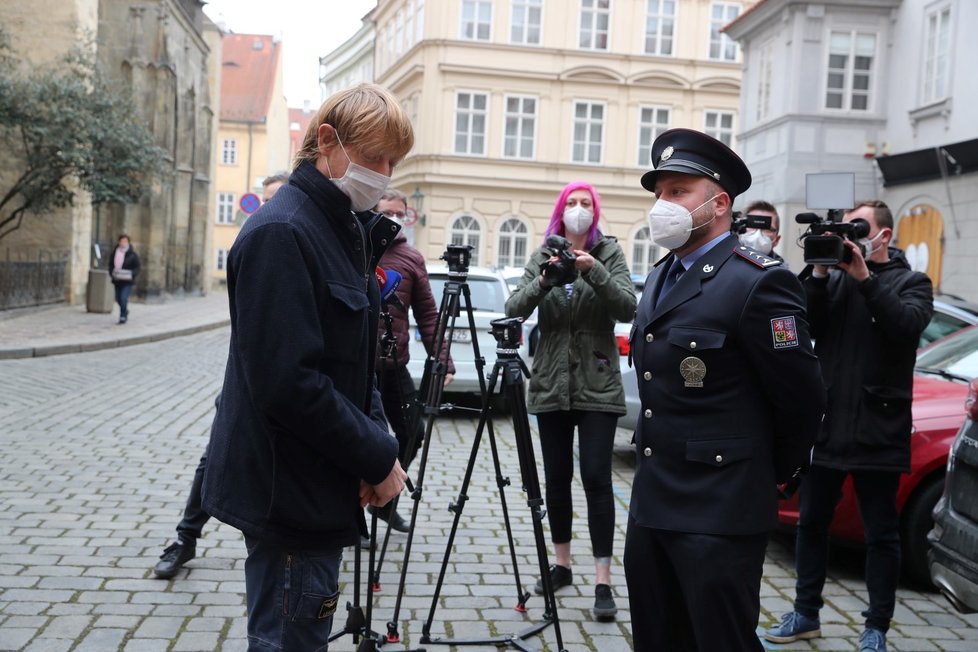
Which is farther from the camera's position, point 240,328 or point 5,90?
point 5,90

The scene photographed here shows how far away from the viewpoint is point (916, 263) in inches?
842

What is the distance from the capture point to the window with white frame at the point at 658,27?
149 feet

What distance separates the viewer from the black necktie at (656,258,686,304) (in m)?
3.48

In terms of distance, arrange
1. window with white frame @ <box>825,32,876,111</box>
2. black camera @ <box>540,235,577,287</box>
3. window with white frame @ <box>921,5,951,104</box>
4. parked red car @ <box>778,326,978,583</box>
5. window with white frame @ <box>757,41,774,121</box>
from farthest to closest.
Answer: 1. window with white frame @ <box>757,41,774,121</box>
2. window with white frame @ <box>825,32,876,111</box>
3. window with white frame @ <box>921,5,951,104</box>
4. parked red car @ <box>778,326,978,583</box>
5. black camera @ <box>540,235,577,287</box>

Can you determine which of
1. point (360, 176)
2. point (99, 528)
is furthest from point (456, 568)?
point (360, 176)

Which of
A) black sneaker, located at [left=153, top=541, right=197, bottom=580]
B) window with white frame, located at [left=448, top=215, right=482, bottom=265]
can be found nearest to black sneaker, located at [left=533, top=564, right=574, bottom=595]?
black sneaker, located at [left=153, top=541, right=197, bottom=580]

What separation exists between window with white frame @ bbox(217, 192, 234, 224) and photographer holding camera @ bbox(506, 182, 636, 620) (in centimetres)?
6990

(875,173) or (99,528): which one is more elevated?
(875,173)

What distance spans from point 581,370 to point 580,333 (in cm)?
22

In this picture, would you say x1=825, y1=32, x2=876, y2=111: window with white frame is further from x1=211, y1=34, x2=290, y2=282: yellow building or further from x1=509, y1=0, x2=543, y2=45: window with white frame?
x1=211, y1=34, x2=290, y2=282: yellow building

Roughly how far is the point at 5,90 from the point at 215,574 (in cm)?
1856

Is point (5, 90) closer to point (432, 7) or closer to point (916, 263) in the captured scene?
point (916, 263)

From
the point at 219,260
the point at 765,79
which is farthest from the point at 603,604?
the point at 219,260

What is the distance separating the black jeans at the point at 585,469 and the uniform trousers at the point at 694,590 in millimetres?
1801
